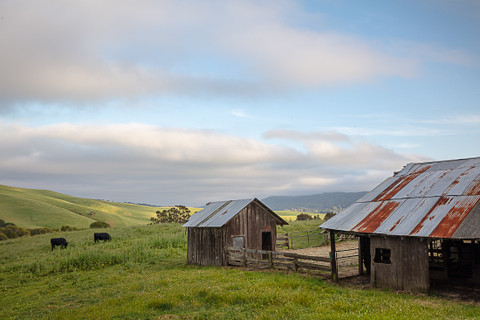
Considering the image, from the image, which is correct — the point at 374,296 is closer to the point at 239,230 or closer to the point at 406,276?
the point at 406,276

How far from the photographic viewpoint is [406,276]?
15156mm

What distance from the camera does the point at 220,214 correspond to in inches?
1067

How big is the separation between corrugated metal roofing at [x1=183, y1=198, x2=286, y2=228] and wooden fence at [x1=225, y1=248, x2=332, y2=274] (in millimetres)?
2178

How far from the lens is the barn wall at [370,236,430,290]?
1471 cm

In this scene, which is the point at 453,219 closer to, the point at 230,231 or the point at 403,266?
the point at 403,266

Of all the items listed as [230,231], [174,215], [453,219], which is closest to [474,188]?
[453,219]

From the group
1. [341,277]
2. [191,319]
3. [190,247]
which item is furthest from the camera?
[190,247]

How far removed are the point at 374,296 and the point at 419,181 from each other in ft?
25.2

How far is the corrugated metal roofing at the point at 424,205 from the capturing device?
14.2m

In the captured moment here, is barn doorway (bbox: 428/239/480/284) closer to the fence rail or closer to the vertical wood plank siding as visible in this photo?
the vertical wood plank siding

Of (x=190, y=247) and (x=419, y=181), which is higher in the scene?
(x=419, y=181)

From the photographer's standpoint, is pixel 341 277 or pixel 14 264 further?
pixel 14 264

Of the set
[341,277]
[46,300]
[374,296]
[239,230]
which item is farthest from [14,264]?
[374,296]

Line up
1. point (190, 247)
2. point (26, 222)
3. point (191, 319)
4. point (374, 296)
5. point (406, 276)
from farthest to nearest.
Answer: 1. point (26, 222)
2. point (190, 247)
3. point (406, 276)
4. point (374, 296)
5. point (191, 319)
